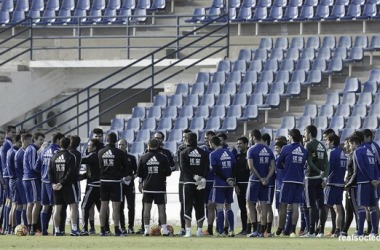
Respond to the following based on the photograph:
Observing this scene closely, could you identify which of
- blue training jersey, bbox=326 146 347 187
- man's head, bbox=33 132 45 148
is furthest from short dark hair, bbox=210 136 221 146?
man's head, bbox=33 132 45 148

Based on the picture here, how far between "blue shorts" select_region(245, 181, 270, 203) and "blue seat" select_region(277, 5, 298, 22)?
1258cm

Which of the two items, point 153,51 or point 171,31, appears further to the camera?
point 171,31

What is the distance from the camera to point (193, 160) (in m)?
21.7

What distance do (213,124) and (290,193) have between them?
9.21 meters

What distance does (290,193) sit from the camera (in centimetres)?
2152

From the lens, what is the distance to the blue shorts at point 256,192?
21.9 metres

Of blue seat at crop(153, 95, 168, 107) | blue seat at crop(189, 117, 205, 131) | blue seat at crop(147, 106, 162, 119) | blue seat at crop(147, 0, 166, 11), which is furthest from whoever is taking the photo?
blue seat at crop(147, 0, 166, 11)

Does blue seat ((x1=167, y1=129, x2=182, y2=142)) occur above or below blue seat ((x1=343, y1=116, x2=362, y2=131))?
below

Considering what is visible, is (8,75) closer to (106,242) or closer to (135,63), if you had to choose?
(135,63)

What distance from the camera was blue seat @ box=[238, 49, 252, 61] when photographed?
32.9 metres

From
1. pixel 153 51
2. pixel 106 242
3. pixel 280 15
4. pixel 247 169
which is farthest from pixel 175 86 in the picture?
pixel 106 242

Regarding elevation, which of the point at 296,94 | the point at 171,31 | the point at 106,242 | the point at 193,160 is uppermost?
the point at 171,31

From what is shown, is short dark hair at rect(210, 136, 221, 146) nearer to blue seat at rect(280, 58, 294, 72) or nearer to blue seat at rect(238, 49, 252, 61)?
blue seat at rect(280, 58, 294, 72)

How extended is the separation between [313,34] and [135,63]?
494 cm
